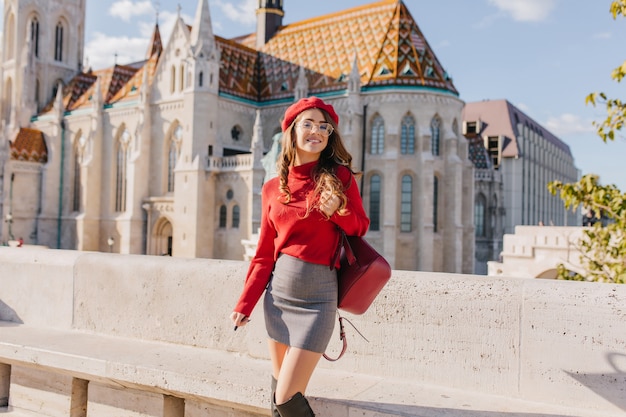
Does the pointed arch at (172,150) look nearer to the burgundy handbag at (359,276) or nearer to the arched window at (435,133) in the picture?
the arched window at (435,133)

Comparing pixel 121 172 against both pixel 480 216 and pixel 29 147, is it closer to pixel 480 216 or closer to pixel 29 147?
pixel 29 147

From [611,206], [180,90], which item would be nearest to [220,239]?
[180,90]

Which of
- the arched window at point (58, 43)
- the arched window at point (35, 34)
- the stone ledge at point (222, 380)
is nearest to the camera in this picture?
the stone ledge at point (222, 380)

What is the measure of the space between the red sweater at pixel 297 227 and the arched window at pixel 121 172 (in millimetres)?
36196

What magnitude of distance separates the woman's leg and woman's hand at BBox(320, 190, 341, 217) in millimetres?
627

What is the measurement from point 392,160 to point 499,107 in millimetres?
25677

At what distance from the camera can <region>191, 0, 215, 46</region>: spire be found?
31859 mm

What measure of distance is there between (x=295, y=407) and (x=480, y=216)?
4178 centimetres

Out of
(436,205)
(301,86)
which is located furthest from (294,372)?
(301,86)

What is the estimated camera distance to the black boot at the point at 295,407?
2.73 m

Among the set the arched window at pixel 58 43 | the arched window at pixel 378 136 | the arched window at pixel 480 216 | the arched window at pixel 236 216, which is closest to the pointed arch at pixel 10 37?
the arched window at pixel 58 43

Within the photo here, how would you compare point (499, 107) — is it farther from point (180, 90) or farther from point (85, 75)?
point (85, 75)

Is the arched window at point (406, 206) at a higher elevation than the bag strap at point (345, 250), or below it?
higher

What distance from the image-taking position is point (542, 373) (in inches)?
119
